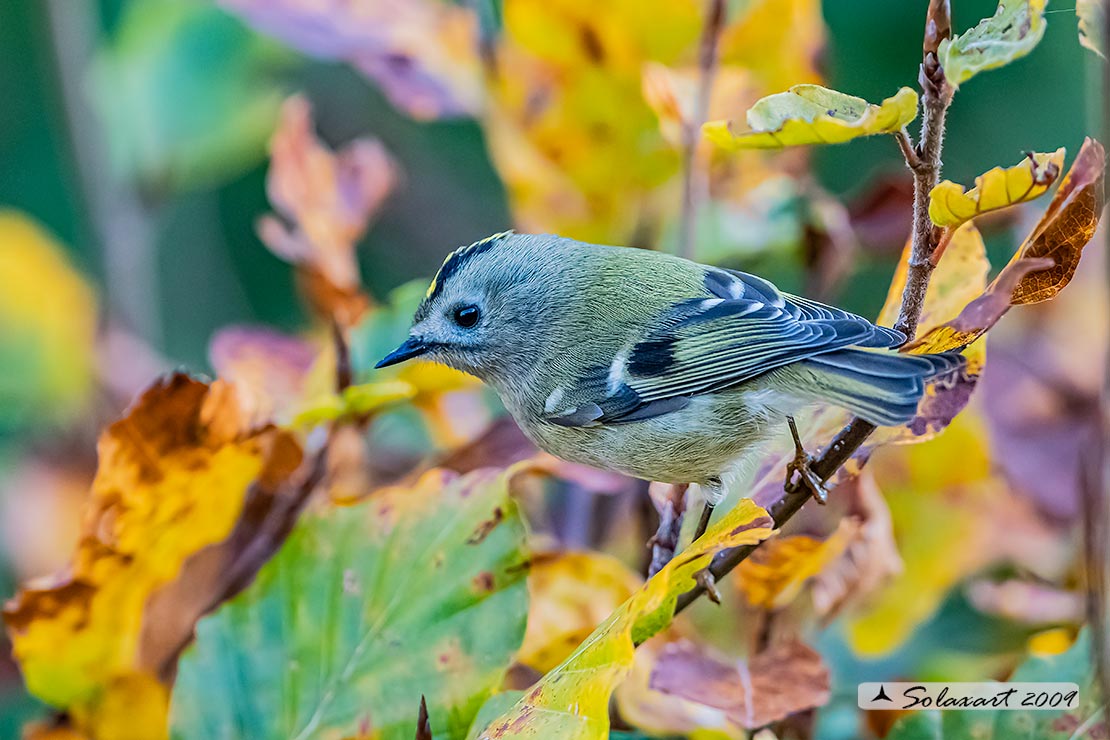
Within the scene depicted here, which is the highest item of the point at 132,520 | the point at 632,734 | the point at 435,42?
the point at 435,42

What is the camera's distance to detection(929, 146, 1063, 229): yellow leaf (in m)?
0.46

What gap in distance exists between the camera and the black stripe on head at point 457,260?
2.61 ft

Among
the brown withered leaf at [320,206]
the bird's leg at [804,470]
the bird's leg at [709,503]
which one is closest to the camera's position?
the bird's leg at [804,470]

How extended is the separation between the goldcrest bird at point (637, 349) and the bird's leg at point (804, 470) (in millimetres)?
26

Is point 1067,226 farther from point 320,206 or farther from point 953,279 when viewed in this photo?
point 320,206

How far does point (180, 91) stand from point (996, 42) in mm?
1114

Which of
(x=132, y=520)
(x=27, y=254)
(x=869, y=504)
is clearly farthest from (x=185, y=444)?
(x=27, y=254)

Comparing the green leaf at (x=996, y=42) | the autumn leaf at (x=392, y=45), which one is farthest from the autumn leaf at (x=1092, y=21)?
the autumn leaf at (x=392, y=45)

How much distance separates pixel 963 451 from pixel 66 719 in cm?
68

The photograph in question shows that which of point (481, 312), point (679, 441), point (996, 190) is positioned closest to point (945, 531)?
point (679, 441)

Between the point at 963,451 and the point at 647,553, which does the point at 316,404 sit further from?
the point at 963,451

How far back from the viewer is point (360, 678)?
0.68 m

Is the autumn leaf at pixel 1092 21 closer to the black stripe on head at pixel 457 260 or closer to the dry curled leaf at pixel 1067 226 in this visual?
the dry curled leaf at pixel 1067 226

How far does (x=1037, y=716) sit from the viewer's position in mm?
642
